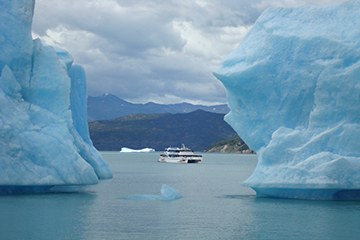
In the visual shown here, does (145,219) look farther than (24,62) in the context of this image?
No

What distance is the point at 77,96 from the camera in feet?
120

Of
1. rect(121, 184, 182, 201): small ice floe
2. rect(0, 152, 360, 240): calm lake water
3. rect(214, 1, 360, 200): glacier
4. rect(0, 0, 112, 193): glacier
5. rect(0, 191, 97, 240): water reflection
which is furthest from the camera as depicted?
rect(121, 184, 182, 201): small ice floe

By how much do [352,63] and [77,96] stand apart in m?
22.3

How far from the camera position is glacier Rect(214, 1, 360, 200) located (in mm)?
21625

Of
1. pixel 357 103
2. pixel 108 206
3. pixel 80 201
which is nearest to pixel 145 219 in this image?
pixel 108 206

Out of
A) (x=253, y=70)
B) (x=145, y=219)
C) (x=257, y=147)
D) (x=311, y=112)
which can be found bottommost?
(x=145, y=219)

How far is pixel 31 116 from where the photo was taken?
25.4 metres

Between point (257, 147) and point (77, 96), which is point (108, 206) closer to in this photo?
point (257, 147)

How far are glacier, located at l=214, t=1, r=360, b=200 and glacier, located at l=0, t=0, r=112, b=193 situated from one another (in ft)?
31.5

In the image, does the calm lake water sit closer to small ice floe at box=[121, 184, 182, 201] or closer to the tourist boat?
small ice floe at box=[121, 184, 182, 201]

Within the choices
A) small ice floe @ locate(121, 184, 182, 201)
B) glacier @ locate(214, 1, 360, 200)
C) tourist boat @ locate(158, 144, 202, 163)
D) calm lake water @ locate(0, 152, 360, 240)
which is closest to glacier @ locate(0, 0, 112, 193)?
calm lake water @ locate(0, 152, 360, 240)

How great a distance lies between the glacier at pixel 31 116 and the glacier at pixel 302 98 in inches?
378

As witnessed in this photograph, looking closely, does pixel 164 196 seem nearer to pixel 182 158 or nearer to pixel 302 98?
pixel 302 98

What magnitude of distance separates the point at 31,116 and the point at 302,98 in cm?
1515
